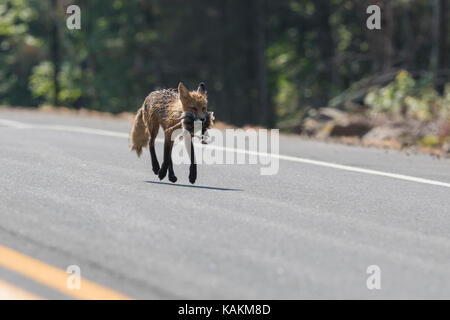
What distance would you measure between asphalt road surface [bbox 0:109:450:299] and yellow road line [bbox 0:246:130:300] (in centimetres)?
1

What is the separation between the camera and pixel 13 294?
506 centimetres

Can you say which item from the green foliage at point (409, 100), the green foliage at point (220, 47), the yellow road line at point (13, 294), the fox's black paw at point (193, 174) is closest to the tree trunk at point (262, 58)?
the green foliage at point (220, 47)

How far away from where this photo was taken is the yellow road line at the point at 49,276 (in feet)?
16.5

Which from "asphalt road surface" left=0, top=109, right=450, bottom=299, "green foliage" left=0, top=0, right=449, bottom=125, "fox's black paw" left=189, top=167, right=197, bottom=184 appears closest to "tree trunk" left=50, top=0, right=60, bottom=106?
"green foliage" left=0, top=0, right=449, bottom=125

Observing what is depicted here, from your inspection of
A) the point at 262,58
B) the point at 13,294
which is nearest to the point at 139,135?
the point at 13,294

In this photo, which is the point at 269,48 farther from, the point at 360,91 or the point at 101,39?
the point at 360,91

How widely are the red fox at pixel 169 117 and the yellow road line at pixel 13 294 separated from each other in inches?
117

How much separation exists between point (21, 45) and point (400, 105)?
111ft

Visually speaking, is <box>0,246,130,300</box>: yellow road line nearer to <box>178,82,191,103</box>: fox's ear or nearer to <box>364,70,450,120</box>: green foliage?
<box>178,82,191,103</box>: fox's ear

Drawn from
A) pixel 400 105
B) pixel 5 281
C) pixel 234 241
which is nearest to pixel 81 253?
pixel 5 281

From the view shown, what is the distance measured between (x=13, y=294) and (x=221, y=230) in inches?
73.8

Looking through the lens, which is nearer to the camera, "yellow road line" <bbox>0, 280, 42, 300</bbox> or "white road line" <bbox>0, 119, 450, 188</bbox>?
"yellow road line" <bbox>0, 280, 42, 300</bbox>

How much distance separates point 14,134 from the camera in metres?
13.9

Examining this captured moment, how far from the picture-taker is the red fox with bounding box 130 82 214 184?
7.86 meters
